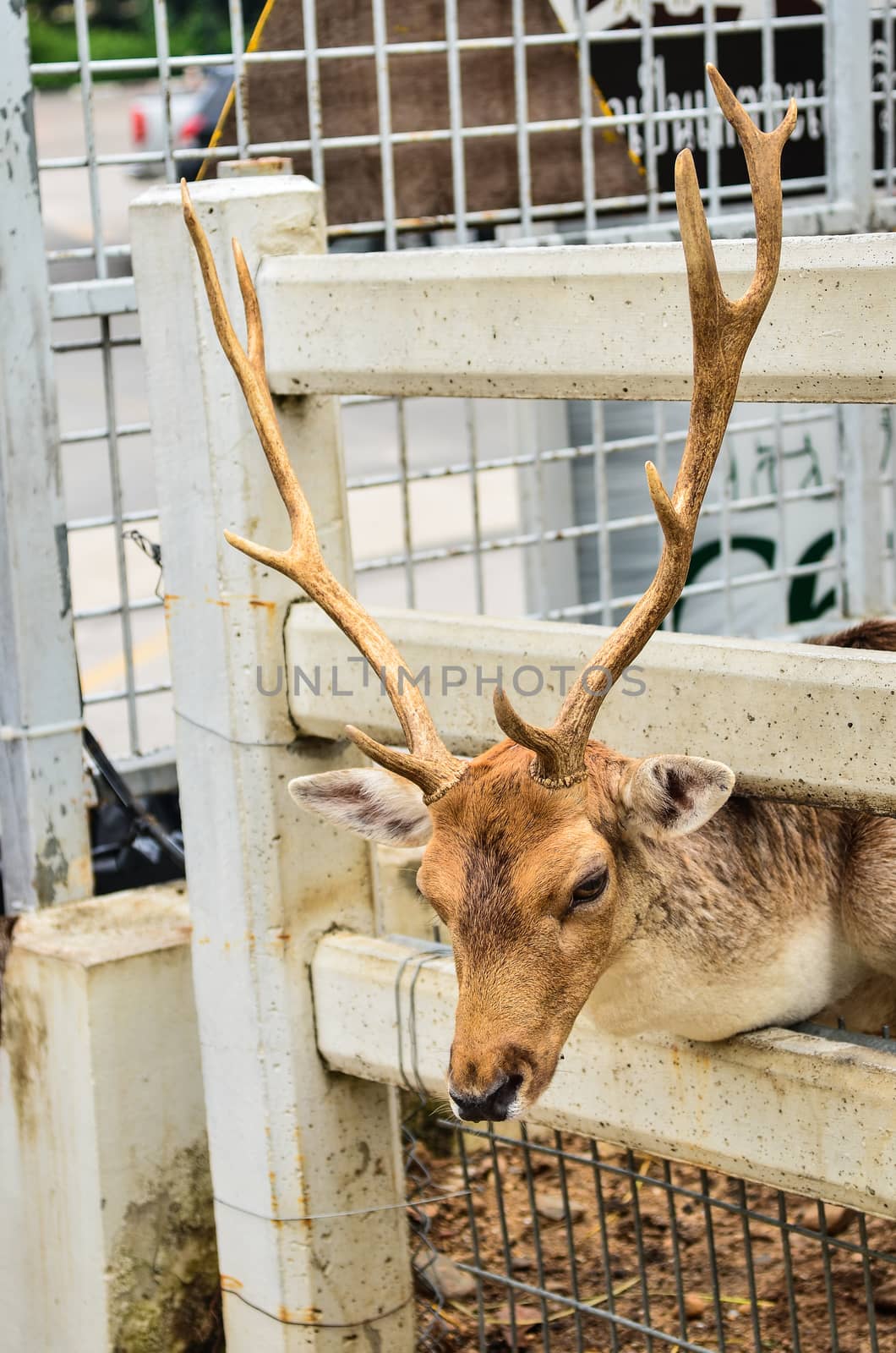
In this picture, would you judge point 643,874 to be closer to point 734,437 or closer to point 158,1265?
point 158,1265

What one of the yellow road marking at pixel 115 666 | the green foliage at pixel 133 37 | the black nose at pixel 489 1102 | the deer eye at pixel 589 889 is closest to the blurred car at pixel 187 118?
the green foliage at pixel 133 37

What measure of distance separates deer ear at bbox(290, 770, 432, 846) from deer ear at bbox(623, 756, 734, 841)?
0.38 metres

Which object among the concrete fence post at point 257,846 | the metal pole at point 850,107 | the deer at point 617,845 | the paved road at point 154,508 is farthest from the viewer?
the paved road at point 154,508

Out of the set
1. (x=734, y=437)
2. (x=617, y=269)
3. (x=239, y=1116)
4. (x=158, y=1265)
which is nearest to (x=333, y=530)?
(x=617, y=269)

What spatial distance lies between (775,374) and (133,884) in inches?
93.8

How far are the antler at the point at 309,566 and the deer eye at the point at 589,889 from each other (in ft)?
0.85

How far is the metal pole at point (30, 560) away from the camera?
405cm

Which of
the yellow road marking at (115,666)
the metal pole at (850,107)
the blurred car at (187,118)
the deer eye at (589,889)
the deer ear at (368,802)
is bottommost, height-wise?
the yellow road marking at (115,666)

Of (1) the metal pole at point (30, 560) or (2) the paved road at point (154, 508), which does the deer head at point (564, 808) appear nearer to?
(1) the metal pole at point (30, 560)

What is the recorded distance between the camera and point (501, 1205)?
3.57 meters

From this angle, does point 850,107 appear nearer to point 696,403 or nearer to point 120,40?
point 696,403

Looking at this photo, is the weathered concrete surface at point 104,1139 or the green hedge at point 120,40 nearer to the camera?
the weathered concrete surface at point 104,1139

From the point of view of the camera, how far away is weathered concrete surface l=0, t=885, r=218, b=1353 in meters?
3.99

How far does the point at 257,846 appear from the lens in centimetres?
353
